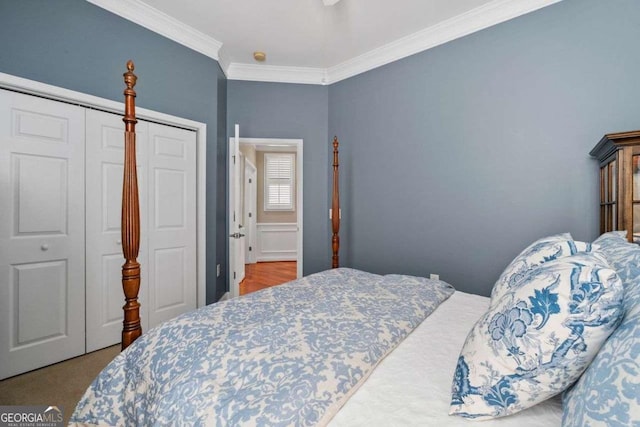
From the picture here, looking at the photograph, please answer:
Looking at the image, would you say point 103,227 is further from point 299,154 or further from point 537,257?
point 537,257

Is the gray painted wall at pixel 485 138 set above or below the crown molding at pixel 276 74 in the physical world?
below

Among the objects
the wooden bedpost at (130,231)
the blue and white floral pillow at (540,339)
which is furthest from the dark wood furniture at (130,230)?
the blue and white floral pillow at (540,339)

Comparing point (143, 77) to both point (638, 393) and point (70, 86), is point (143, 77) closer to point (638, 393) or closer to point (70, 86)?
point (70, 86)

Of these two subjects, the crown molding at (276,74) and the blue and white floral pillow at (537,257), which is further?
the crown molding at (276,74)

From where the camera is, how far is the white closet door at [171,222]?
2.79m

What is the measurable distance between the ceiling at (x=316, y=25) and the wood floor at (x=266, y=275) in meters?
3.00

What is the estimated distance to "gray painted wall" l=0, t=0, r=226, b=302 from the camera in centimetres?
196

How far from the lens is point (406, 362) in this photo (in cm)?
101

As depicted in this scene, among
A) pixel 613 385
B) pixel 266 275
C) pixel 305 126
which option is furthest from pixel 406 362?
pixel 266 275

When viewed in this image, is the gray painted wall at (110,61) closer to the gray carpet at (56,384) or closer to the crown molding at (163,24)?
the crown molding at (163,24)

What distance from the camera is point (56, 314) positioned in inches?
88.3

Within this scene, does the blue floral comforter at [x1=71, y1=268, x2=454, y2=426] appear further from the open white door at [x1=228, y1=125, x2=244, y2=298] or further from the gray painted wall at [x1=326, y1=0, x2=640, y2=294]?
the open white door at [x1=228, y1=125, x2=244, y2=298]

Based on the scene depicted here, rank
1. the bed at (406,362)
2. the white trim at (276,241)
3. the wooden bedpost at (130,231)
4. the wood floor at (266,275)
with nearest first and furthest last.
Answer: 1. the bed at (406,362)
2. the wooden bedpost at (130,231)
3. the wood floor at (266,275)
4. the white trim at (276,241)

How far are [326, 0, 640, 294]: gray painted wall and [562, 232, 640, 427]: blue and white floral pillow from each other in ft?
6.26
